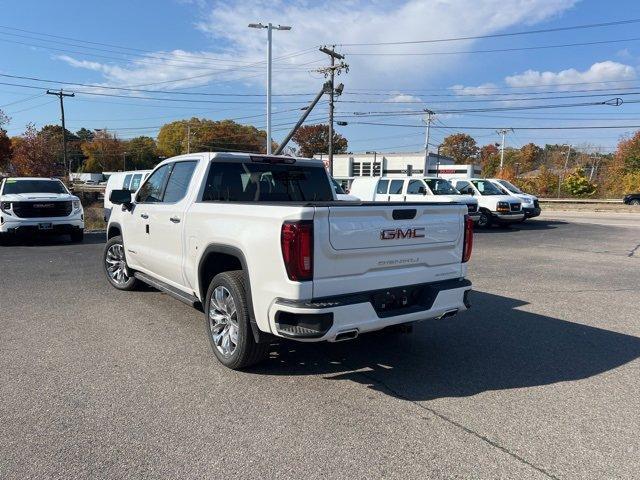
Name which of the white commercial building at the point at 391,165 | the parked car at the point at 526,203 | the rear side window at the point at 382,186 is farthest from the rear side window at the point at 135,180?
the white commercial building at the point at 391,165

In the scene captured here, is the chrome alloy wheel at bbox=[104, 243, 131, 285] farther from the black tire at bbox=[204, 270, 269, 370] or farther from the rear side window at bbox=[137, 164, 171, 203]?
the black tire at bbox=[204, 270, 269, 370]

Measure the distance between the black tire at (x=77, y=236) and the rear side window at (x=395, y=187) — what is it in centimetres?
1051

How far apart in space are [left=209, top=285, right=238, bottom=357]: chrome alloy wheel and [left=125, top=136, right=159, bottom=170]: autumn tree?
108626 mm

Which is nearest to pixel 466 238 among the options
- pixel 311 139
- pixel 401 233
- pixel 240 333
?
pixel 401 233

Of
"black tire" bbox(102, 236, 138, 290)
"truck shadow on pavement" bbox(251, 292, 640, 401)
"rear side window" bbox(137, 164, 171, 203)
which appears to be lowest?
"truck shadow on pavement" bbox(251, 292, 640, 401)

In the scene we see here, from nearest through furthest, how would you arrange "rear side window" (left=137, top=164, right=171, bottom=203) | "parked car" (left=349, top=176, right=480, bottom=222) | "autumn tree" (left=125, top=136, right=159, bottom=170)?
"rear side window" (left=137, top=164, right=171, bottom=203) → "parked car" (left=349, top=176, right=480, bottom=222) → "autumn tree" (left=125, top=136, right=159, bottom=170)

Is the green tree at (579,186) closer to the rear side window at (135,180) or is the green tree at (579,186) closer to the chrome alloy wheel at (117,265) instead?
the rear side window at (135,180)

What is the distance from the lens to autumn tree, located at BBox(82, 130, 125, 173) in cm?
10556

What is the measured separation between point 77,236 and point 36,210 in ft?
4.53

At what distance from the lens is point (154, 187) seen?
612cm

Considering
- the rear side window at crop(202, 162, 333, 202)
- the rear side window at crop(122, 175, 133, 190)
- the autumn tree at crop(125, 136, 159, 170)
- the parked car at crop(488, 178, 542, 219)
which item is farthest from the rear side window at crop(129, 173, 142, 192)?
the autumn tree at crop(125, 136, 159, 170)

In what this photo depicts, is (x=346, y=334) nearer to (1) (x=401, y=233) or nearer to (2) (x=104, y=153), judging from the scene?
(1) (x=401, y=233)

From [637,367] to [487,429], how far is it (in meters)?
2.17

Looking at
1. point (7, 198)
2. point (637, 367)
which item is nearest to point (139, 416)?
point (637, 367)
